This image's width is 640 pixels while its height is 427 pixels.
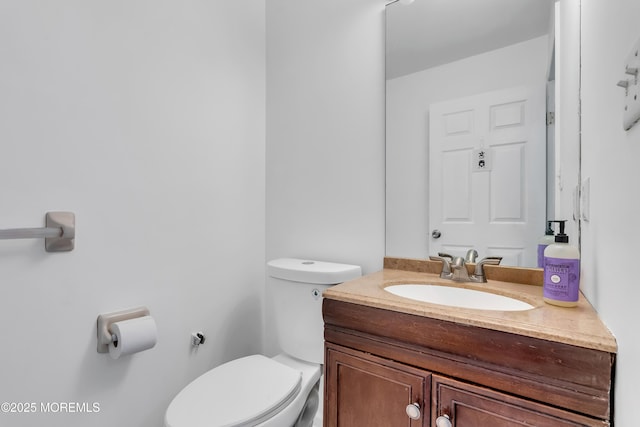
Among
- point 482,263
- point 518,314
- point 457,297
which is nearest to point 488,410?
point 518,314

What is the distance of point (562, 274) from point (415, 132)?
77 centimetres

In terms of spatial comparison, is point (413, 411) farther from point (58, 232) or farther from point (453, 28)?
point (453, 28)

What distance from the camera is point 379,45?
1.41m

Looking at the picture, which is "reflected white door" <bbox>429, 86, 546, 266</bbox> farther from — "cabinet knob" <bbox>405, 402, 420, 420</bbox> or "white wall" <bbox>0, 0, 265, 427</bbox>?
"white wall" <bbox>0, 0, 265, 427</bbox>

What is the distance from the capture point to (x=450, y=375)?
0.82 m

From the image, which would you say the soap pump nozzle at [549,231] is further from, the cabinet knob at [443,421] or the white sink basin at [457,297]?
the cabinet knob at [443,421]

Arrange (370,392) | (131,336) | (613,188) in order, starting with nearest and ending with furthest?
(613,188), (370,392), (131,336)

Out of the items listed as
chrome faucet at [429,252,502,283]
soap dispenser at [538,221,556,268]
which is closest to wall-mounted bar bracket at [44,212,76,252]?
chrome faucet at [429,252,502,283]

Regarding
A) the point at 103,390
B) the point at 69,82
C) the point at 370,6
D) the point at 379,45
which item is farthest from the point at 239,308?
the point at 370,6

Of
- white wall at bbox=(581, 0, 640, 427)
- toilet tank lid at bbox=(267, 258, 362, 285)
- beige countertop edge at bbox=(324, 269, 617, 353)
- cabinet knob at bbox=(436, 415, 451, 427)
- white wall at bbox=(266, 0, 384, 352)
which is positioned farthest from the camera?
white wall at bbox=(266, 0, 384, 352)

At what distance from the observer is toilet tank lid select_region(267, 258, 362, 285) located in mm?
1272

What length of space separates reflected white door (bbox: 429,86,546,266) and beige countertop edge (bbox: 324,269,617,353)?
0.61 feet

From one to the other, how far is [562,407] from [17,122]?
161 cm

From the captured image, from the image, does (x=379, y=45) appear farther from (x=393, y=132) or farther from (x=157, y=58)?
(x=157, y=58)
